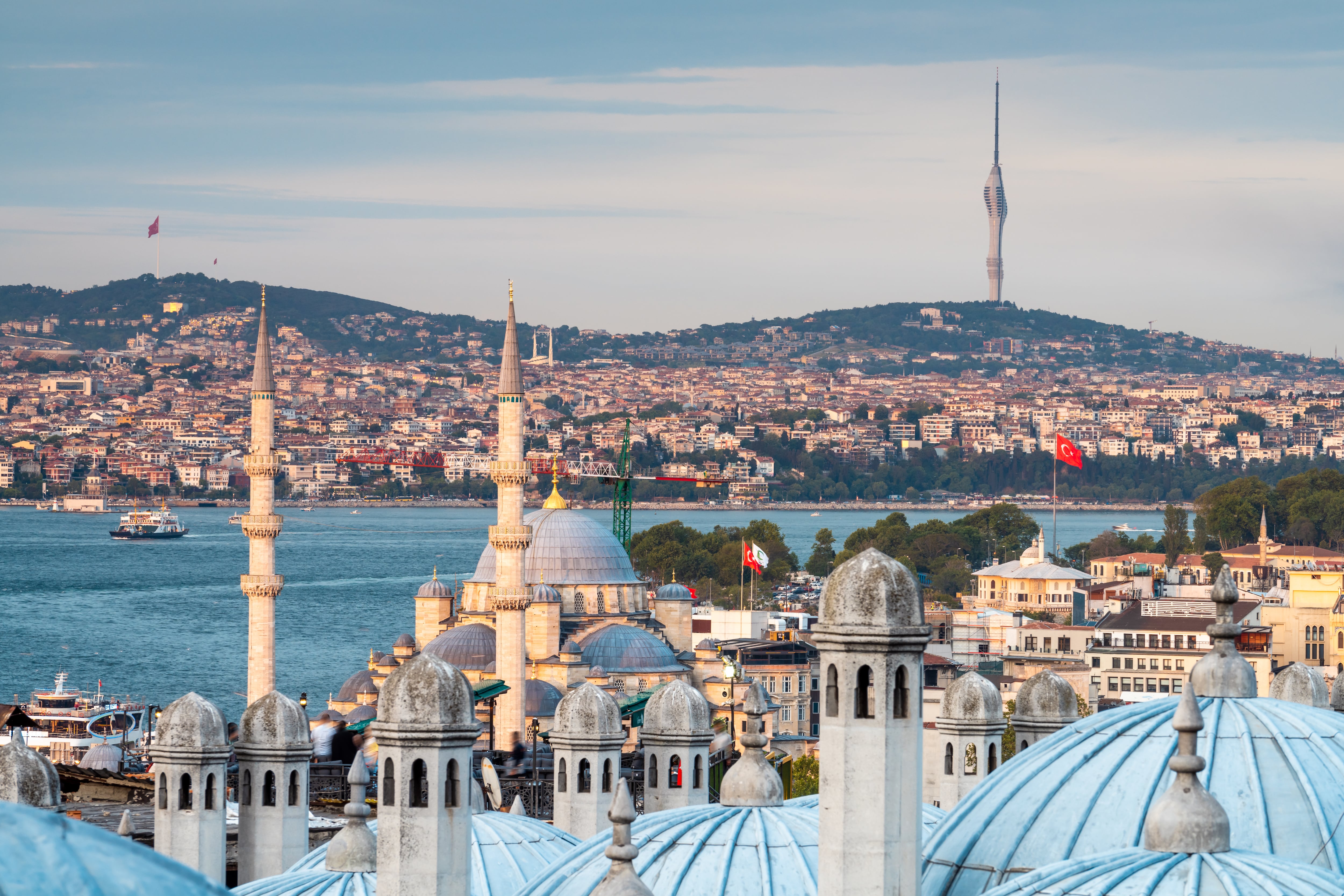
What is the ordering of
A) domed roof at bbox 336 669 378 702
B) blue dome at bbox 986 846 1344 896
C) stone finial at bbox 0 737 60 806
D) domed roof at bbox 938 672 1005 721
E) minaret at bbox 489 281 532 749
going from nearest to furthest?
1. blue dome at bbox 986 846 1344 896
2. stone finial at bbox 0 737 60 806
3. domed roof at bbox 938 672 1005 721
4. minaret at bbox 489 281 532 749
5. domed roof at bbox 336 669 378 702

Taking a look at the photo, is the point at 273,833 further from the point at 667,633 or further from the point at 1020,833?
the point at 667,633

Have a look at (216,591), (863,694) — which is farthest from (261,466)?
(216,591)

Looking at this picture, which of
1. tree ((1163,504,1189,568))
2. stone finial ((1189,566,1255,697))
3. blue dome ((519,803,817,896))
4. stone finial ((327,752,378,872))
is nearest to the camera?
stone finial ((1189,566,1255,697))

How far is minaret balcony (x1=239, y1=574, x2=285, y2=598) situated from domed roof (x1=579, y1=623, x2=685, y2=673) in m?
13.1

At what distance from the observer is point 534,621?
143 feet

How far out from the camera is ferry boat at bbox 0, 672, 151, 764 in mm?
42188

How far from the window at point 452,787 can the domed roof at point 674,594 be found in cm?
4274

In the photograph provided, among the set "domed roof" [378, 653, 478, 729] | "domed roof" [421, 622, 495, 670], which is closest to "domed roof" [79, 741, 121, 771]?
"domed roof" [421, 622, 495, 670]

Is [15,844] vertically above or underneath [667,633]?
above

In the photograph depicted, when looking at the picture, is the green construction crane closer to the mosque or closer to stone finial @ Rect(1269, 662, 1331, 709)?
the mosque

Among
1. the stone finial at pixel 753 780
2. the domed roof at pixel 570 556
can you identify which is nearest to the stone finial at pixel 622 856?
the stone finial at pixel 753 780

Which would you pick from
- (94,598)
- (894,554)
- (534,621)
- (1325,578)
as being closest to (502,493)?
(534,621)

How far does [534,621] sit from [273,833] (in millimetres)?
31559

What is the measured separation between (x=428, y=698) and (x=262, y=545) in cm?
2310
